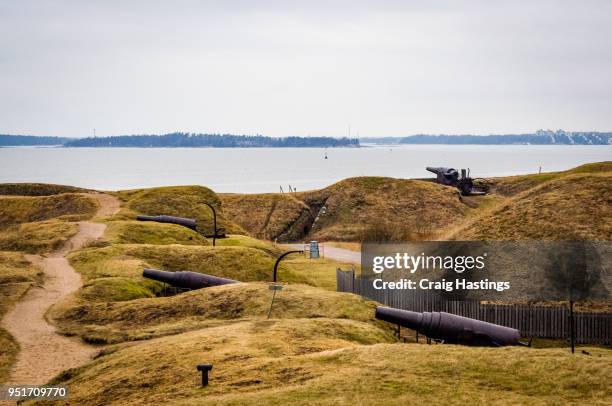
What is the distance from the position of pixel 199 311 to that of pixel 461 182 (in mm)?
66010

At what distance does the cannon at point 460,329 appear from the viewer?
2142 cm

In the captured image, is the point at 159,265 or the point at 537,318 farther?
the point at 159,265

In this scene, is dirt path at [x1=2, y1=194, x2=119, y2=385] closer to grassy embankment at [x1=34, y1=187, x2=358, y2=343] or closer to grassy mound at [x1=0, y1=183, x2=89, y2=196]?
grassy embankment at [x1=34, y1=187, x2=358, y2=343]

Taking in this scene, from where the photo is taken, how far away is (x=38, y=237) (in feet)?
153

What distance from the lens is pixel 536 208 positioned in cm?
4512

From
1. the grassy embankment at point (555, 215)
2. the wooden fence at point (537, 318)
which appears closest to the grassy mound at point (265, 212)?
the grassy embankment at point (555, 215)

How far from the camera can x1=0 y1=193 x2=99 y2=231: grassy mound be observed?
209 ft

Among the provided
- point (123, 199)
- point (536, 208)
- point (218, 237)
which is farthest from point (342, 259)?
point (123, 199)

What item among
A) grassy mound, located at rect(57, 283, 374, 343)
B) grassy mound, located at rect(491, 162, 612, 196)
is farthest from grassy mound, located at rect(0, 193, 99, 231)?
grassy mound, located at rect(491, 162, 612, 196)

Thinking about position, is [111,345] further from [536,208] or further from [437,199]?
[437,199]

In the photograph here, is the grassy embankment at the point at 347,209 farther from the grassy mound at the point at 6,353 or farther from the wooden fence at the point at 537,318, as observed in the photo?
the grassy mound at the point at 6,353

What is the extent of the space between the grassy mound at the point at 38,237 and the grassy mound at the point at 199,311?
15.8 metres

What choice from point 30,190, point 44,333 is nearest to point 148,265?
point 44,333

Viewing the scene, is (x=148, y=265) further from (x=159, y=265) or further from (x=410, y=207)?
(x=410, y=207)
